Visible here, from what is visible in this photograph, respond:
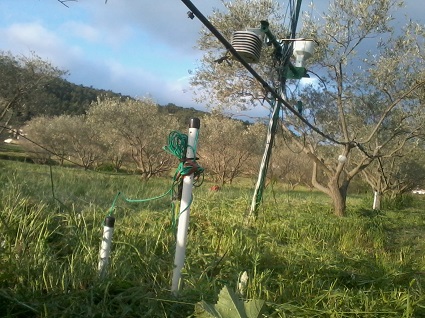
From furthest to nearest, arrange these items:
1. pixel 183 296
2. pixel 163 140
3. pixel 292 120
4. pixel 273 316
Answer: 1. pixel 163 140
2. pixel 292 120
3. pixel 183 296
4. pixel 273 316

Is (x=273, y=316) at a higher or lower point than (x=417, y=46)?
lower

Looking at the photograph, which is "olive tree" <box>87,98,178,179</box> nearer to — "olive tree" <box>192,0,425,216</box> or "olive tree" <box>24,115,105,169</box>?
"olive tree" <box>24,115,105,169</box>

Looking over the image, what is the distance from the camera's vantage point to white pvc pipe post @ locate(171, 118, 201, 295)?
385 centimetres

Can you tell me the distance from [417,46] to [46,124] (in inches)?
1526

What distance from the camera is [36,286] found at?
339cm

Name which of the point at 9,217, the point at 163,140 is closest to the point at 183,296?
the point at 9,217

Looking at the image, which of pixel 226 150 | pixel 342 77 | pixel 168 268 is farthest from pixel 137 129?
pixel 168 268

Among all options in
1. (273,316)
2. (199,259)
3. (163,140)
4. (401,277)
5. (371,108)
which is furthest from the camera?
(163,140)

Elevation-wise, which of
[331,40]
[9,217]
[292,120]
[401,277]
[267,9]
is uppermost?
[267,9]

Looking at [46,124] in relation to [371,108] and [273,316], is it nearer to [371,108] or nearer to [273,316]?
[371,108]

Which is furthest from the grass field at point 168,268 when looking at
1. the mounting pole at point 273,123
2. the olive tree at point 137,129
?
the olive tree at point 137,129

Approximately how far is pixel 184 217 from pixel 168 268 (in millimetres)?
686

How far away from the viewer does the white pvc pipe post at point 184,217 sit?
3848 millimetres

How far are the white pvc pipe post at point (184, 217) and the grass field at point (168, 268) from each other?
0.52 feet
